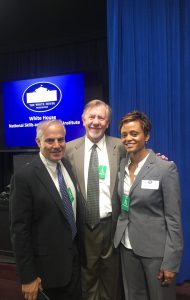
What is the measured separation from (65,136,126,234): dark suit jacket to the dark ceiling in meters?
2.16

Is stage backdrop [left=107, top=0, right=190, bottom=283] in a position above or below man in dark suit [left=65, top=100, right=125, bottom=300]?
above

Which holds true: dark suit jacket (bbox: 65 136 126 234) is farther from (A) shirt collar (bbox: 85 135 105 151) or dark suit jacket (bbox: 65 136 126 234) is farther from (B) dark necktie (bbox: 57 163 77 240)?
(B) dark necktie (bbox: 57 163 77 240)

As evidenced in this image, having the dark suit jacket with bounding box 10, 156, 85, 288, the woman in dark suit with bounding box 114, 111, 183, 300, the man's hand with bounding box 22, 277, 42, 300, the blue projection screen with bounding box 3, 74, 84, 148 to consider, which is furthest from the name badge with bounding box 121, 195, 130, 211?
the blue projection screen with bounding box 3, 74, 84, 148

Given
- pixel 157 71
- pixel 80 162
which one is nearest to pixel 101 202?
pixel 80 162

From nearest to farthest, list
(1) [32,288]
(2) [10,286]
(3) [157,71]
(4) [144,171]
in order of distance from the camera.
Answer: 1. (1) [32,288]
2. (4) [144,171]
3. (3) [157,71]
4. (2) [10,286]

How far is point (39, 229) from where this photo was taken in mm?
1787

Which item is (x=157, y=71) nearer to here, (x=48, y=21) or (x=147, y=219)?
(x=147, y=219)

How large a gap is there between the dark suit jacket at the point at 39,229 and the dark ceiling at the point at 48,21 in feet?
8.45

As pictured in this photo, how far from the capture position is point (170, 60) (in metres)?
2.76

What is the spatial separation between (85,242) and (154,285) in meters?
0.53

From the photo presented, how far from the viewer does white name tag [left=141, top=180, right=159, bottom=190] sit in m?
1.83

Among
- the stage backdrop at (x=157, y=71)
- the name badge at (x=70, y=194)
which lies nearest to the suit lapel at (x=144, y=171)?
the name badge at (x=70, y=194)

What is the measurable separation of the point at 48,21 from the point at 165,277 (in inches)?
139

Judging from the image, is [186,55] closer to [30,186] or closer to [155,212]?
[155,212]
